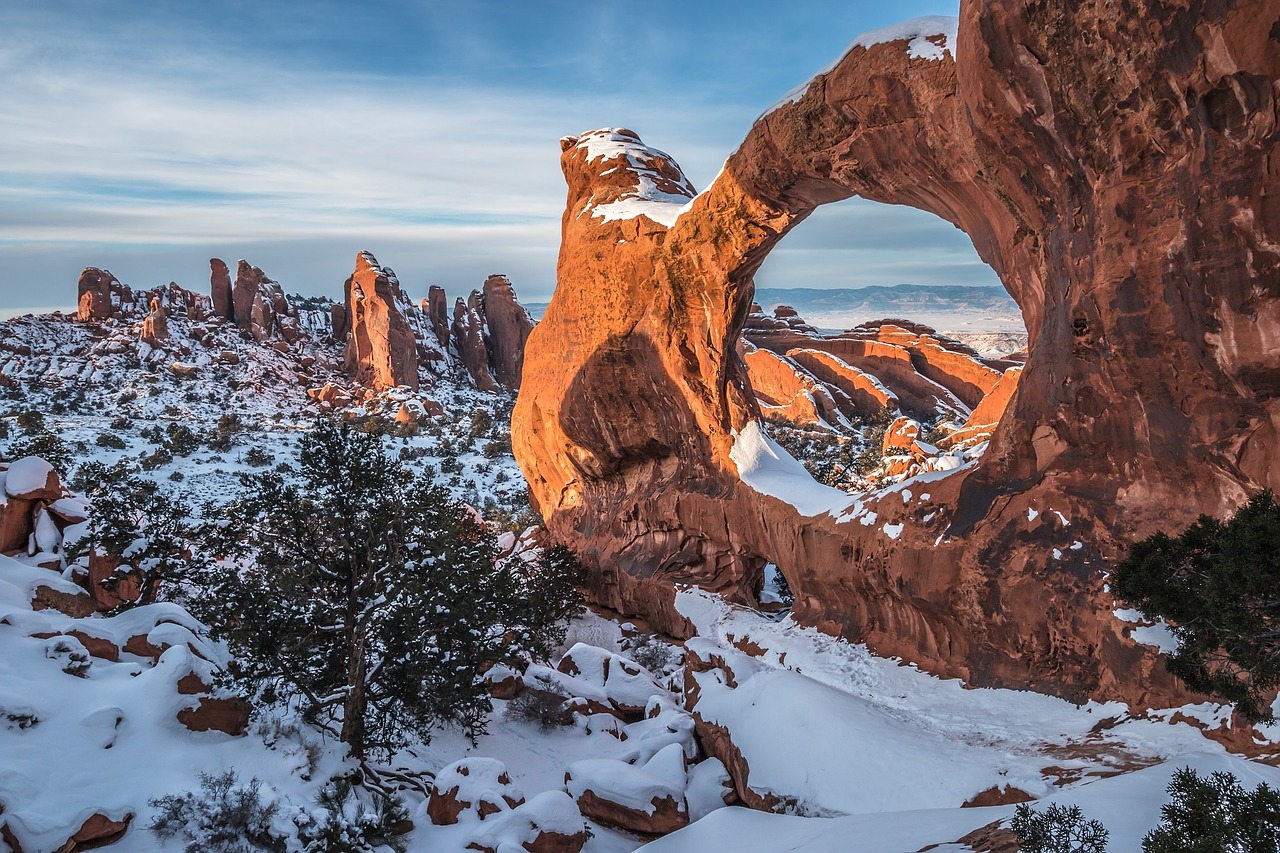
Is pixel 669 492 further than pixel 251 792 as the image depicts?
Yes

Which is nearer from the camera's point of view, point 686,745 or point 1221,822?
point 1221,822

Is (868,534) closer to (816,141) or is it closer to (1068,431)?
(1068,431)

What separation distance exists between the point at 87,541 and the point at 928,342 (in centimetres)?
4870

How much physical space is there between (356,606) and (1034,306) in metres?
11.1

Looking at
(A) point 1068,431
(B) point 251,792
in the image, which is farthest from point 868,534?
(B) point 251,792

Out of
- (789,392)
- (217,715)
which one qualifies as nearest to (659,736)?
(217,715)

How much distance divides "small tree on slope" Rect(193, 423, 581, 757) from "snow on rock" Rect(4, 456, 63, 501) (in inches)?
265

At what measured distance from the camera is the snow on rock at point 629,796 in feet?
32.4

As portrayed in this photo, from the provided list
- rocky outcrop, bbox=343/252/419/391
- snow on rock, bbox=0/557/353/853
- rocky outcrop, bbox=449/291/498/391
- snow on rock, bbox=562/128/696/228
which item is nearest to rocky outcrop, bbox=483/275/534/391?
rocky outcrop, bbox=449/291/498/391

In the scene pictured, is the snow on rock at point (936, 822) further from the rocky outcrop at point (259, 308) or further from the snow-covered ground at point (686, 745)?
the rocky outcrop at point (259, 308)

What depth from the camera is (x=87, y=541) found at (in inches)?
624

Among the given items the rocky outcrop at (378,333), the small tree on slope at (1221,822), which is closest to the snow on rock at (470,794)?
the small tree on slope at (1221,822)

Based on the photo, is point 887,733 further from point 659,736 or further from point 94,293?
point 94,293

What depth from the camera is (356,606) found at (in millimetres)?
11570
